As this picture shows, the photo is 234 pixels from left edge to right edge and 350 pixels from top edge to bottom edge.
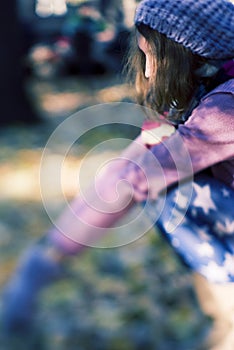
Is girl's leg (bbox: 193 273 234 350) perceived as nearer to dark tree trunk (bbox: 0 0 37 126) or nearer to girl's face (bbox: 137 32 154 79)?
girl's face (bbox: 137 32 154 79)

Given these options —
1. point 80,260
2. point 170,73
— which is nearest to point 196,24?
point 170,73

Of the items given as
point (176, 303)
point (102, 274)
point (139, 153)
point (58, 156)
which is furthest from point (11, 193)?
point (139, 153)

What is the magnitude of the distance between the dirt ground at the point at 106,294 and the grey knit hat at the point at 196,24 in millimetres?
1120

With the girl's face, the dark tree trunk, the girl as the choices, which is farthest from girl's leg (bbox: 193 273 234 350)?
the dark tree trunk

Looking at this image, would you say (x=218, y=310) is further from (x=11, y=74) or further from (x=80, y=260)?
(x=11, y=74)

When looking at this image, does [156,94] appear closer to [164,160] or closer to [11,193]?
[164,160]

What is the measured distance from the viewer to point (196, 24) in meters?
1.16

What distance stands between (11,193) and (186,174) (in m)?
2.33

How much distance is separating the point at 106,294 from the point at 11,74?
2.89 metres

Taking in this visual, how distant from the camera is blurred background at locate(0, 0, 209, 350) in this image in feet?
6.63

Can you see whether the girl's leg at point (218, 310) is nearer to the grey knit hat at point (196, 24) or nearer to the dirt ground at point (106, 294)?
the dirt ground at point (106, 294)

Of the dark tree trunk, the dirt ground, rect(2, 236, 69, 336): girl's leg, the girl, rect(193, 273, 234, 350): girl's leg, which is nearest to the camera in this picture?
the girl

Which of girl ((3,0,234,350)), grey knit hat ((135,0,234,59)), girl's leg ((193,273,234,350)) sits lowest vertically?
girl's leg ((193,273,234,350))

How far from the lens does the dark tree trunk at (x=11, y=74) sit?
4719 mm
